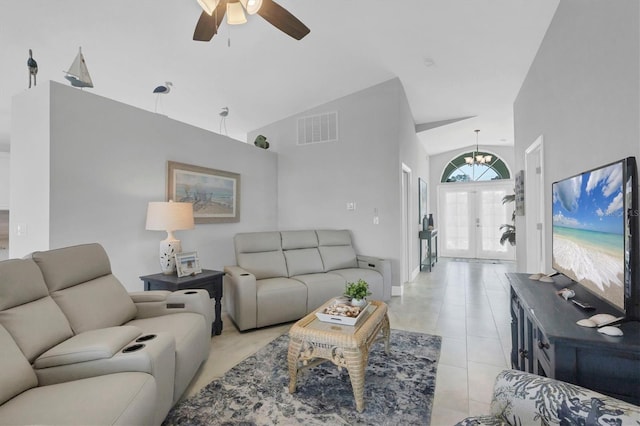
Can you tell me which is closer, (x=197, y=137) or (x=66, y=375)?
(x=66, y=375)

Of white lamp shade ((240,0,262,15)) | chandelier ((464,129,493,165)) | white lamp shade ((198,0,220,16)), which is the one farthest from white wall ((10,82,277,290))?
chandelier ((464,129,493,165))

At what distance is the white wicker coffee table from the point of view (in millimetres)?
1875

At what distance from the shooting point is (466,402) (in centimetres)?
193

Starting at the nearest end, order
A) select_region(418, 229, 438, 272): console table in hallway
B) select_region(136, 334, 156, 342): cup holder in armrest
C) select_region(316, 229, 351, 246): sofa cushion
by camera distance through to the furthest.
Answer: select_region(136, 334, 156, 342): cup holder in armrest → select_region(316, 229, 351, 246): sofa cushion → select_region(418, 229, 438, 272): console table in hallway

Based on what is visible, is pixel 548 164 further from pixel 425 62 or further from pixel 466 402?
pixel 466 402

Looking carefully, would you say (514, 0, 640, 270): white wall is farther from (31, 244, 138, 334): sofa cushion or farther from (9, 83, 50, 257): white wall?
(9, 83, 50, 257): white wall

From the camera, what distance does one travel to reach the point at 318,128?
503cm

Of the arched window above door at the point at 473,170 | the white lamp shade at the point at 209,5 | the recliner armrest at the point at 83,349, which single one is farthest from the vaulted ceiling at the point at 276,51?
the arched window above door at the point at 473,170

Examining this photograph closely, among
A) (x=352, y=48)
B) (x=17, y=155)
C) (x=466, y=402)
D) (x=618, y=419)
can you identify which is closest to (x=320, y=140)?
(x=352, y=48)

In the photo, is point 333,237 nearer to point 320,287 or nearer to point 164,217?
point 320,287

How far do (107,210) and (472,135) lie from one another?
7.09 metres

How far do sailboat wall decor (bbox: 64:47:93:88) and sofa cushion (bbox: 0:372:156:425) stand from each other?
2.44m

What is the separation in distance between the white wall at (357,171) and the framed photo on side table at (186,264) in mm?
2291

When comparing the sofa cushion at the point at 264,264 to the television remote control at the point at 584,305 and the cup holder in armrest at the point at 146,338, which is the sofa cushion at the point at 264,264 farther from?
the television remote control at the point at 584,305
